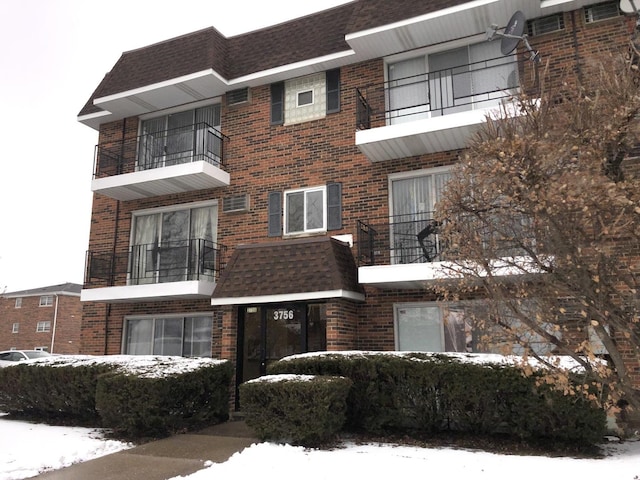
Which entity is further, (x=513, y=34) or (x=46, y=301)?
(x=46, y=301)

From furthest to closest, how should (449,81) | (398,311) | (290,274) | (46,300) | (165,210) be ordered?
(46,300) < (165,210) < (449,81) < (398,311) < (290,274)

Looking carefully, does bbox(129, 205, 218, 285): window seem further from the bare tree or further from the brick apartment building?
the bare tree

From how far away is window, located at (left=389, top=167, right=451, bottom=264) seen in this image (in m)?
10.5

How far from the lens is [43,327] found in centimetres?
4222

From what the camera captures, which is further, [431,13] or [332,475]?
[431,13]

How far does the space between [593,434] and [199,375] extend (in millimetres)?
6186

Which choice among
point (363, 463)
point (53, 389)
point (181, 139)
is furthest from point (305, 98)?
point (363, 463)

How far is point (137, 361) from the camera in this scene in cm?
969

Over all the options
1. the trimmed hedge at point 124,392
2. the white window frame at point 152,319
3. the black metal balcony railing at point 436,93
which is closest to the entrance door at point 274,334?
the trimmed hedge at point 124,392

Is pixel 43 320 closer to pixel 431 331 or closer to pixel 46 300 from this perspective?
pixel 46 300

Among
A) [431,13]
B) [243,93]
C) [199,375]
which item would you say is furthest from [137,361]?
[431,13]

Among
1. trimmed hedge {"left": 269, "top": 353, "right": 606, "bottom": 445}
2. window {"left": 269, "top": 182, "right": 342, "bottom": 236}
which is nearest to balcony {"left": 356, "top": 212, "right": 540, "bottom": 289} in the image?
window {"left": 269, "top": 182, "right": 342, "bottom": 236}

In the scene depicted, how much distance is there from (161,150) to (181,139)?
65cm

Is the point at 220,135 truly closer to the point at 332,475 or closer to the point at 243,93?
the point at 243,93
